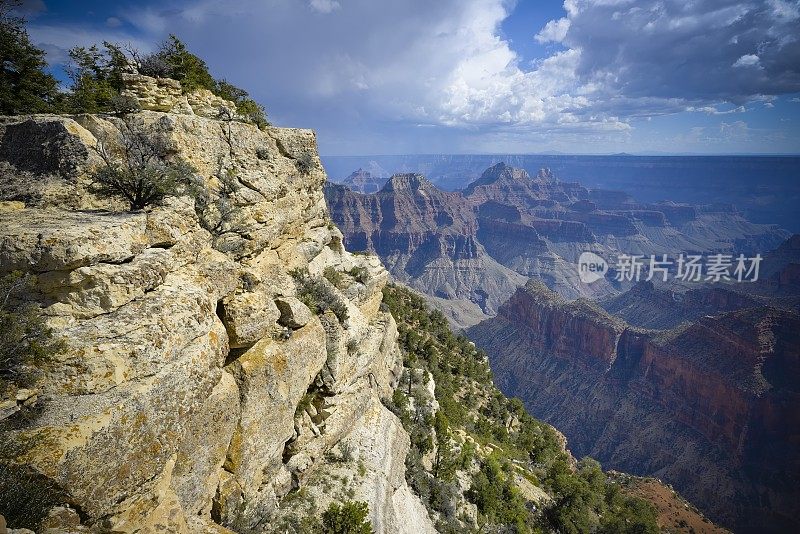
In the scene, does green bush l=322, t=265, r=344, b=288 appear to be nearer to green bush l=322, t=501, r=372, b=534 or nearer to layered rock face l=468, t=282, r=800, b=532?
green bush l=322, t=501, r=372, b=534

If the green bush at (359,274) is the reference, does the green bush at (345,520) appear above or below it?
below

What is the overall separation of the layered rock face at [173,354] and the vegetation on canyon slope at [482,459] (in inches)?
177

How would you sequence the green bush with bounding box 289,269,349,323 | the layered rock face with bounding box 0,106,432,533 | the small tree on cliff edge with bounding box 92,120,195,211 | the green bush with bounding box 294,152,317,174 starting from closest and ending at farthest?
the layered rock face with bounding box 0,106,432,533
the small tree on cliff edge with bounding box 92,120,195,211
the green bush with bounding box 289,269,349,323
the green bush with bounding box 294,152,317,174

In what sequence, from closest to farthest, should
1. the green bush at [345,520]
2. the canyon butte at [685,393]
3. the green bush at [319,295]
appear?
the green bush at [345,520] → the green bush at [319,295] → the canyon butte at [685,393]

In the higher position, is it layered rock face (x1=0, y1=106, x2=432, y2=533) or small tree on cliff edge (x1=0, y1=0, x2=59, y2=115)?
small tree on cliff edge (x1=0, y1=0, x2=59, y2=115)

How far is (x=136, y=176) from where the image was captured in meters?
11.0

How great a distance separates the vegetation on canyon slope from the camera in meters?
23.0

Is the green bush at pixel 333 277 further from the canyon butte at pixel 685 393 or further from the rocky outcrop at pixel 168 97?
the canyon butte at pixel 685 393

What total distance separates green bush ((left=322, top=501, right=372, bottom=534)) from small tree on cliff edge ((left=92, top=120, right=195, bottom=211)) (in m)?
11.7

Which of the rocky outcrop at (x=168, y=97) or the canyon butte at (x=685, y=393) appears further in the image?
the canyon butte at (x=685, y=393)

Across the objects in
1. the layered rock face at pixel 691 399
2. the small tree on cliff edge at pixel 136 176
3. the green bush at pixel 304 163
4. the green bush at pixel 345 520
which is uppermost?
the green bush at pixel 304 163

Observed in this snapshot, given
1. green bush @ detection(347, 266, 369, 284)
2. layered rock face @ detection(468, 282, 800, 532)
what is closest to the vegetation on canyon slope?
green bush @ detection(347, 266, 369, 284)

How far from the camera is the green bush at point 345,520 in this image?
12977mm

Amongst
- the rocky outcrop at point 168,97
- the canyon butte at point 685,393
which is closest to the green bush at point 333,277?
the rocky outcrop at point 168,97
